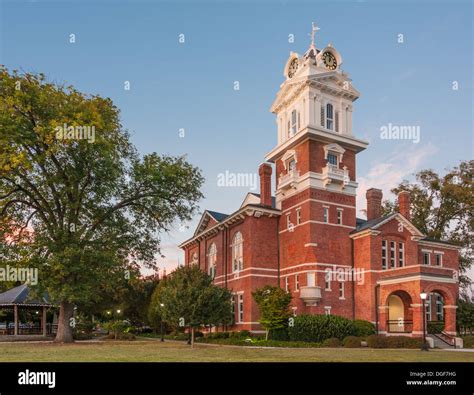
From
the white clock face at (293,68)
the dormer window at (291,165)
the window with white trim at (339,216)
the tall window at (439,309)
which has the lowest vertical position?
the tall window at (439,309)

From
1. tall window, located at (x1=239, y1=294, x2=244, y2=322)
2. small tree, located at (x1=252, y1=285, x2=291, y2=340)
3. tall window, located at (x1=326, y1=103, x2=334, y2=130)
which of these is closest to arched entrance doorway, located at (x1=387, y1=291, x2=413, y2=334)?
small tree, located at (x1=252, y1=285, x2=291, y2=340)

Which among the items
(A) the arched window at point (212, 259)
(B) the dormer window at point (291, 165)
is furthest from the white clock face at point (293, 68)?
(A) the arched window at point (212, 259)

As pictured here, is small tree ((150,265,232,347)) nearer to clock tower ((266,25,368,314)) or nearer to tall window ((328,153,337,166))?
clock tower ((266,25,368,314))

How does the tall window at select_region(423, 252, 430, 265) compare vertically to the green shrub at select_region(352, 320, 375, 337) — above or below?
above

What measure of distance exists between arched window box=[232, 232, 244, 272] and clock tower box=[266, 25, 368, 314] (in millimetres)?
3592

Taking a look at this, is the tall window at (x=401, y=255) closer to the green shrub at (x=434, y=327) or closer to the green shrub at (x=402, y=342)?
the green shrub at (x=434, y=327)

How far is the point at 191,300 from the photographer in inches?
1142

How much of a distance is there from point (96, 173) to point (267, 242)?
52.0 ft

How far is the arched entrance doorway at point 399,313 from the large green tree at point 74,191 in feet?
58.0

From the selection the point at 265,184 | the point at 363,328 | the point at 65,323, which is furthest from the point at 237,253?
the point at 65,323

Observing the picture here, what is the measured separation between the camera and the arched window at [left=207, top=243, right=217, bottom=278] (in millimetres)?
49375

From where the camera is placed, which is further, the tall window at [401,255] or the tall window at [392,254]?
the tall window at [401,255]

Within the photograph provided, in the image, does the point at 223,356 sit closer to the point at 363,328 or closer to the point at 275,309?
the point at 275,309

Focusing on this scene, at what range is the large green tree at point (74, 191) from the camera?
30.7m
